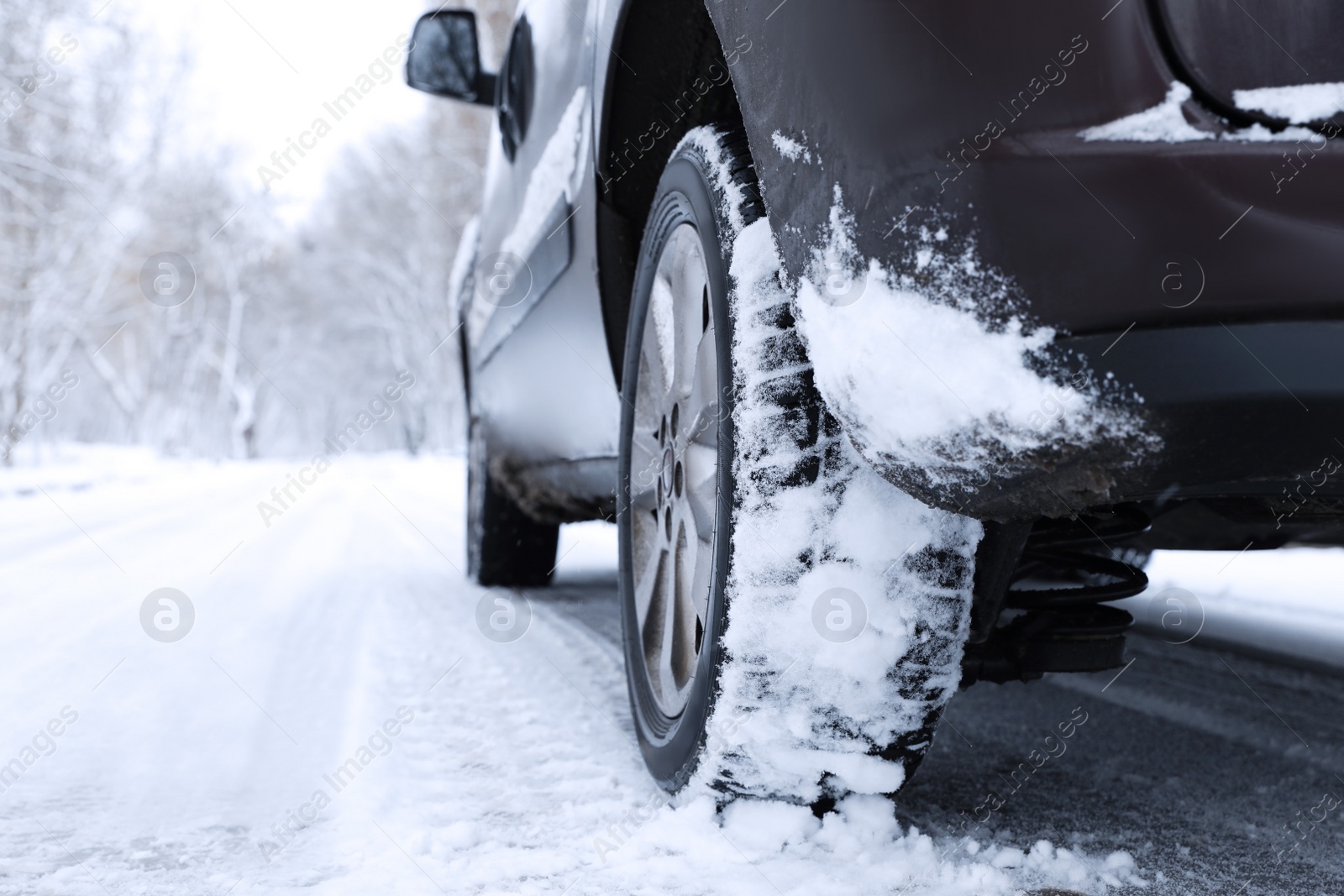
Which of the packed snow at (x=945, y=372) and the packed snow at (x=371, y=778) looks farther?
the packed snow at (x=371, y=778)

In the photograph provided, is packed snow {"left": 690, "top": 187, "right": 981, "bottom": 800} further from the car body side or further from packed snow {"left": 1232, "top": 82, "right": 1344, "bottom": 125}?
packed snow {"left": 1232, "top": 82, "right": 1344, "bottom": 125}

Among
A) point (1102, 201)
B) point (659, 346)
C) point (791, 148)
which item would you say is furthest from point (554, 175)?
point (1102, 201)

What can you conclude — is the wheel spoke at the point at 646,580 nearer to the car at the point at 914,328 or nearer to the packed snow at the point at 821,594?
the car at the point at 914,328

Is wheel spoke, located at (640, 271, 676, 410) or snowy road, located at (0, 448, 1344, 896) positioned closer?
snowy road, located at (0, 448, 1344, 896)

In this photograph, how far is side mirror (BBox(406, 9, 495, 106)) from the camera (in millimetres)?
2922

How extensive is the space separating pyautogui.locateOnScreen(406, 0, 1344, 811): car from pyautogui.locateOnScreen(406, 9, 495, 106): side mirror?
0.80m

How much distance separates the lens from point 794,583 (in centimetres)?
130

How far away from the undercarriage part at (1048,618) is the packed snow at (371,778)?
249 mm

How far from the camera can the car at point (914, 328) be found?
2.97 feet

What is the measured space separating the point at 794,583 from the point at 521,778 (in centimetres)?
72

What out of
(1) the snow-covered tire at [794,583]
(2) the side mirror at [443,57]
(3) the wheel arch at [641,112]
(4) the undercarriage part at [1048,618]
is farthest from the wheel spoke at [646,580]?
(2) the side mirror at [443,57]

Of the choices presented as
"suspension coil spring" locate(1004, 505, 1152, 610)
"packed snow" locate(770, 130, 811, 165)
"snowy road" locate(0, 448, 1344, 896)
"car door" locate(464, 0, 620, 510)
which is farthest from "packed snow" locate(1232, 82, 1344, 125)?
"car door" locate(464, 0, 620, 510)

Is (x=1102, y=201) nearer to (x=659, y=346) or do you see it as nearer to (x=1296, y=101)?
(x=1296, y=101)

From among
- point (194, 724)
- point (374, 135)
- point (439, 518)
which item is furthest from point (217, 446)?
point (194, 724)
